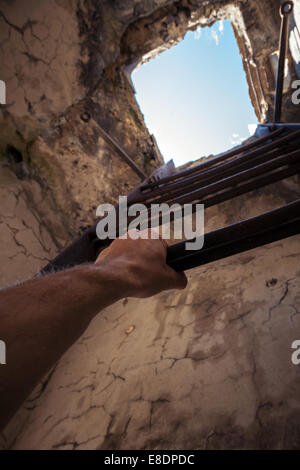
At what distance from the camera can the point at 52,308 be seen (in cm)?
57

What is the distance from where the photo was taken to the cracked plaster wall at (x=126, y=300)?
0.92 meters

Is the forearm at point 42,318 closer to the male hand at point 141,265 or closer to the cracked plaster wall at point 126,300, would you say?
the male hand at point 141,265

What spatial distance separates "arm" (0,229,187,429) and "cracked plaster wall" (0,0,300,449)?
56 centimetres

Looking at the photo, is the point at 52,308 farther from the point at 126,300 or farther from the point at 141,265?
the point at 126,300

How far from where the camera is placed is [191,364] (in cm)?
111

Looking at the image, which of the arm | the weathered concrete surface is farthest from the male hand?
the weathered concrete surface

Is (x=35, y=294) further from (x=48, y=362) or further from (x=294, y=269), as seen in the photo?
(x=294, y=269)

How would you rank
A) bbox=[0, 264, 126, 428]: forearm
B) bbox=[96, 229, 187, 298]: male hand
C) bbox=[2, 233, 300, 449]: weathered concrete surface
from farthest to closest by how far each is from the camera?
bbox=[2, 233, 300, 449]: weathered concrete surface, bbox=[96, 229, 187, 298]: male hand, bbox=[0, 264, 126, 428]: forearm

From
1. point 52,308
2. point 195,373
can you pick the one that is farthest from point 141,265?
point 195,373

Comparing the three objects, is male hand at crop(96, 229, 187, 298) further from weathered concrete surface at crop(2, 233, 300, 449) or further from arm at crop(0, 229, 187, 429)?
weathered concrete surface at crop(2, 233, 300, 449)

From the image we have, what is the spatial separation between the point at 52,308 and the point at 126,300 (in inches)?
58.6

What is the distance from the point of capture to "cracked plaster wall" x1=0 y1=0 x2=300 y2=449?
0.92 metres

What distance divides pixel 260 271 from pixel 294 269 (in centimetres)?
19
